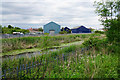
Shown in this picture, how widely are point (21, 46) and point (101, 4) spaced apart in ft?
18.9

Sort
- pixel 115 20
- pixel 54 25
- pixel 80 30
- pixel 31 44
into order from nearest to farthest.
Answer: pixel 115 20, pixel 31 44, pixel 54 25, pixel 80 30

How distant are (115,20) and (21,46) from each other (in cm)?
603

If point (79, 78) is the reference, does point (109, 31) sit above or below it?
above

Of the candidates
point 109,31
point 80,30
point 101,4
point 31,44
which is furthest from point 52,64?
point 80,30

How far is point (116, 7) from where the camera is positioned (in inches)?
244

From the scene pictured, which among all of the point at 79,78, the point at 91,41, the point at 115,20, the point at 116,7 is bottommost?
the point at 79,78

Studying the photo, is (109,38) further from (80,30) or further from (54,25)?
(80,30)

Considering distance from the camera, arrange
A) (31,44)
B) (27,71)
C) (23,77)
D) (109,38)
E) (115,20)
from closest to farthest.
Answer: (23,77) < (27,71) < (115,20) < (109,38) < (31,44)

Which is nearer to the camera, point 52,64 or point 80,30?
point 52,64

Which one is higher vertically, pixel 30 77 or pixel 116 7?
pixel 116 7

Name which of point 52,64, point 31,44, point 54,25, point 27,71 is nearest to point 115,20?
point 52,64

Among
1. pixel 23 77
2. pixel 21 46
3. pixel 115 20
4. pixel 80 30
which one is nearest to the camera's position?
pixel 23 77

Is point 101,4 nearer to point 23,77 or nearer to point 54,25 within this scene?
point 23,77

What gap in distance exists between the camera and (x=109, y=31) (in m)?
6.00
